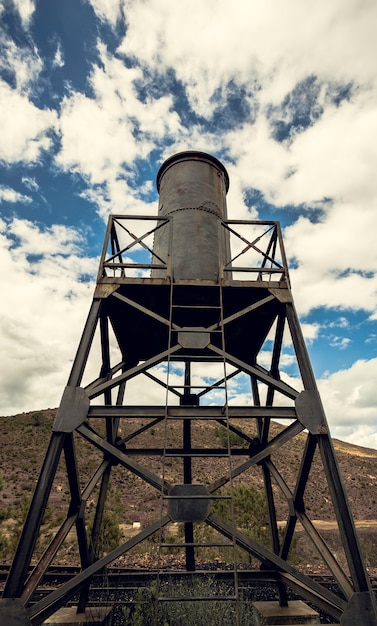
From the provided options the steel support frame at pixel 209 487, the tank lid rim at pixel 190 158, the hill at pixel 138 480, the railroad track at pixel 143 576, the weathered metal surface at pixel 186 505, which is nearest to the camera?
the steel support frame at pixel 209 487

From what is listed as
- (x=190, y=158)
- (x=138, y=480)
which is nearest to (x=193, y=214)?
(x=190, y=158)

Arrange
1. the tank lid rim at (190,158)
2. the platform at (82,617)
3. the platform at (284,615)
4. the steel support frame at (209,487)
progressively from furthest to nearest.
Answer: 1. the tank lid rim at (190,158)
2. the platform at (284,615)
3. the platform at (82,617)
4. the steel support frame at (209,487)

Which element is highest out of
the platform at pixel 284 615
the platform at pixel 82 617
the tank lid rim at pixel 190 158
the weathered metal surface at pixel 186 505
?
the tank lid rim at pixel 190 158

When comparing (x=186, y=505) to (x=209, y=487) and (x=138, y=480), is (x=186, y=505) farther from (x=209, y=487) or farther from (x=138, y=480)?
(x=138, y=480)

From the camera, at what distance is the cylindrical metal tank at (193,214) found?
250 inches

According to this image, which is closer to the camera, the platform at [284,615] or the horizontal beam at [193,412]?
the horizontal beam at [193,412]

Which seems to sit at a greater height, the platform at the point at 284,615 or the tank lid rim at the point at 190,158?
the tank lid rim at the point at 190,158

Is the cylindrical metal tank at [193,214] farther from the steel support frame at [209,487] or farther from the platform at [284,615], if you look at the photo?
the platform at [284,615]

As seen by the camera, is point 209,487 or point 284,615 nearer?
point 209,487

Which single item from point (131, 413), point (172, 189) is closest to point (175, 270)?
point (172, 189)

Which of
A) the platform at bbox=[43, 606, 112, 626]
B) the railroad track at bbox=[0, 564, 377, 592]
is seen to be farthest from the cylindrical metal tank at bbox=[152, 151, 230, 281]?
the platform at bbox=[43, 606, 112, 626]

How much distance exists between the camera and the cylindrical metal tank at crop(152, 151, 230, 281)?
6.35 meters

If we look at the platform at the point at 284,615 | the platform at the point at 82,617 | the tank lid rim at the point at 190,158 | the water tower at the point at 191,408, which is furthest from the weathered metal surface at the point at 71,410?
the tank lid rim at the point at 190,158

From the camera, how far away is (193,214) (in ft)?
22.5
